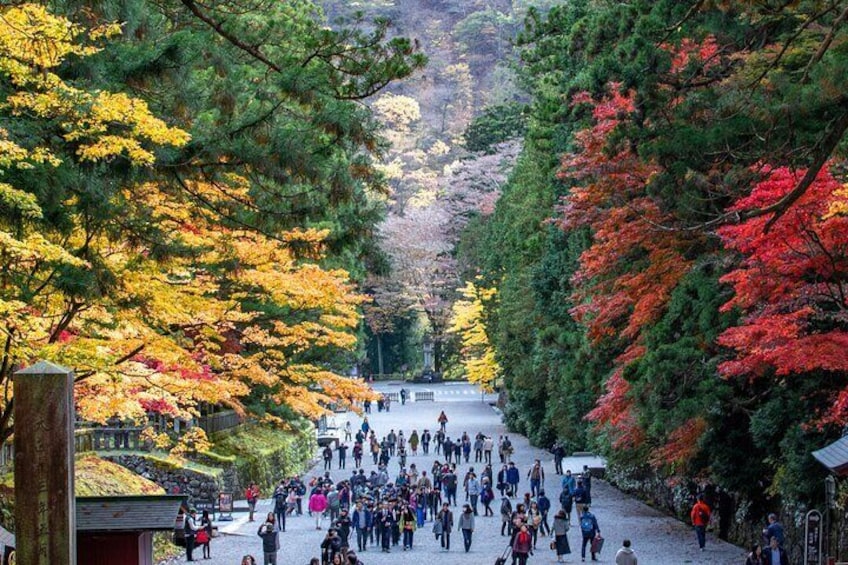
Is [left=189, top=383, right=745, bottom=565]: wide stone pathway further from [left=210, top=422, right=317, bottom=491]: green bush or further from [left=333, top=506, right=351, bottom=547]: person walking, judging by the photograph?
[left=210, top=422, right=317, bottom=491]: green bush

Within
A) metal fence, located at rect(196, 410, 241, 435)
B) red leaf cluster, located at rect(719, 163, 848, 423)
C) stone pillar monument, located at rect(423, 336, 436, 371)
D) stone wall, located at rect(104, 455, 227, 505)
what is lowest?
stone wall, located at rect(104, 455, 227, 505)

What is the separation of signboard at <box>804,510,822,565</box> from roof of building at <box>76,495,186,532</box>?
951cm

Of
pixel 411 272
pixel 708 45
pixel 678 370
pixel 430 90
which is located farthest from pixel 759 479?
pixel 430 90

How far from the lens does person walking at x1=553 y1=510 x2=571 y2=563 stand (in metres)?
23.8

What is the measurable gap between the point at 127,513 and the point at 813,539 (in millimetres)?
10376

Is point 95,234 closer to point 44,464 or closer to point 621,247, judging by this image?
point 44,464

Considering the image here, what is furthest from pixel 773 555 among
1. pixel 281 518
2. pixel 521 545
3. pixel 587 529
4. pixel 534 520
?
pixel 281 518

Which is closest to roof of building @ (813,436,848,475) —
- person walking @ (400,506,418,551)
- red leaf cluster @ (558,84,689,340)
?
red leaf cluster @ (558,84,689,340)

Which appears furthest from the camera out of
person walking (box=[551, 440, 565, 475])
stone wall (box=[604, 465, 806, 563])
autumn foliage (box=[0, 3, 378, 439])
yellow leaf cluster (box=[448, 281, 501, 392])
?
yellow leaf cluster (box=[448, 281, 501, 392])

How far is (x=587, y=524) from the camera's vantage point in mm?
24125

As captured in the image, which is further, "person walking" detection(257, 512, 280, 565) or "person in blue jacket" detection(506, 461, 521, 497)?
"person in blue jacket" detection(506, 461, 521, 497)

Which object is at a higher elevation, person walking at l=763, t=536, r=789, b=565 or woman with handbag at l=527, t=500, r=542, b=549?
woman with handbag at l=527, t=500, r=542, b=549

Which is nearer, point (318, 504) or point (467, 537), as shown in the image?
point (467, 537)

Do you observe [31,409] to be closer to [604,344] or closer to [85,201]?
[85,201]
